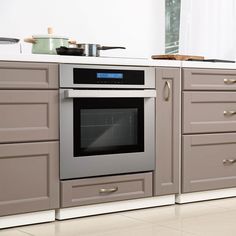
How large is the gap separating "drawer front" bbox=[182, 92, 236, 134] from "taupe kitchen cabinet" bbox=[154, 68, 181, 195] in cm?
7

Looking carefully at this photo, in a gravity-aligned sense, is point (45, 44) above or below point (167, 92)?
above

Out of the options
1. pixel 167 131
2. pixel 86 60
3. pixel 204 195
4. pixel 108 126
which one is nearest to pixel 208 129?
pixel 167 131

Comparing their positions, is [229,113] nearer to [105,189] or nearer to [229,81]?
[229,81]

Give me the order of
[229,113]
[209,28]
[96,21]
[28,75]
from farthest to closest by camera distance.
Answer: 1. [209,28]
2. [96,21]
3. [229,113]
4. [28,75]

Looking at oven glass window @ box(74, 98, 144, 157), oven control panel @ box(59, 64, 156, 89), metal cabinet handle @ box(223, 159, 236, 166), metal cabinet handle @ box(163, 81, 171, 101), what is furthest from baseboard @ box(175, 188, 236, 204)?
oven control panel @ box(59, 64, 156, 89)

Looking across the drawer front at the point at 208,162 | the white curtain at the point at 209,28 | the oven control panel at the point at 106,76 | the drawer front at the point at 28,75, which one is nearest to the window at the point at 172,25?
the white curtain at the point at 209,28

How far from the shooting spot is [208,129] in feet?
11.6

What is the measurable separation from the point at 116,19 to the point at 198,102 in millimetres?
984

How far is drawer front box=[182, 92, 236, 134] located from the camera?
3.47 m

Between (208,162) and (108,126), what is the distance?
2.52 ft

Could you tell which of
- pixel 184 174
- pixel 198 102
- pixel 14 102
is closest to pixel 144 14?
pixel 198 102

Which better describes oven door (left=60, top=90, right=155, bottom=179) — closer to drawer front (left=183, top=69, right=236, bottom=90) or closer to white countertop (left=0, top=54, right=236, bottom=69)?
white countertop (left=0, top=54, right=236, bottom=69)

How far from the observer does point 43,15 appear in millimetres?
3721

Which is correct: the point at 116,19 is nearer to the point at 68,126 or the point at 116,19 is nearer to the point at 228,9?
the point at 228,9
